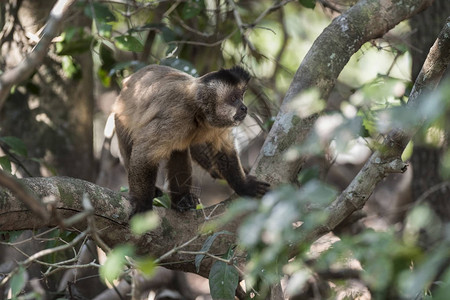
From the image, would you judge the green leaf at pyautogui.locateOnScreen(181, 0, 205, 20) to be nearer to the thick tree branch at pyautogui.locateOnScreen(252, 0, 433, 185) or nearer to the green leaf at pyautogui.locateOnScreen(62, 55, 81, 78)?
the green leaf at pyautogui.locateOnScreen(62, 55, 81, 78)

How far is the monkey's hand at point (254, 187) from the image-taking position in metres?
4.68

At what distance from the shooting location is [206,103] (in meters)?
4.88

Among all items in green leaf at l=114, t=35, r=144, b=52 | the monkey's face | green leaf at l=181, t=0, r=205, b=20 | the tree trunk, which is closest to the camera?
the monkey's face

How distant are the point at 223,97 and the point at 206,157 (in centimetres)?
69

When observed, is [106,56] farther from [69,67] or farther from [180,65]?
[180,65]

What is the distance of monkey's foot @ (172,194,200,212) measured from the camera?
4799mm

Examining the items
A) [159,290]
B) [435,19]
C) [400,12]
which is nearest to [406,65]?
[435,19]

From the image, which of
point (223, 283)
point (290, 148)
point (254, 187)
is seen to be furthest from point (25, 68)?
point (254, 187)

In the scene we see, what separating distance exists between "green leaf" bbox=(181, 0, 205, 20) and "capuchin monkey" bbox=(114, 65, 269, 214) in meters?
0.79

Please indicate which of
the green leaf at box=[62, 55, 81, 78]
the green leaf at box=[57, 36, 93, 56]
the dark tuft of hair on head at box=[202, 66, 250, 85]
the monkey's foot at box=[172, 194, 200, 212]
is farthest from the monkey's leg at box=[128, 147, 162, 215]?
the green leaf at box=[62, 55, 81, 78]

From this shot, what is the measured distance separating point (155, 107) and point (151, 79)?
1.47 feet

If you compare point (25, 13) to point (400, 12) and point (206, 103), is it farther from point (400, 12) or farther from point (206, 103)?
point (400, 12)

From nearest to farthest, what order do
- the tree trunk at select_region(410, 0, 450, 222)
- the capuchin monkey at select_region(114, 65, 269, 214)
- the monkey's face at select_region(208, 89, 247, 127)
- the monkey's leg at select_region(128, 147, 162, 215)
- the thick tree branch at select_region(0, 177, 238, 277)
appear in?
1. the thick tree branch at select_region(0, 177, 238, 277)
2. the monkey's leg at select_region(128, 147, 162, 215)
3. the capuchin monkey at select_region(114, 65, 269, 214)
4. the monkey's face at select_region(208, 89, 247, 127)
5. the tree trunk at select_region(410, 0, 450, 222)

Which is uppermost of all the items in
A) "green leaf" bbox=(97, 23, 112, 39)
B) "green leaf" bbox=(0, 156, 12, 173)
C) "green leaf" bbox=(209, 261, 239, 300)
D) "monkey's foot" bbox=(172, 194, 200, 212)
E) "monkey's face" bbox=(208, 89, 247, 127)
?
"green leaf" bbox=(97, 23, 112, 39)
